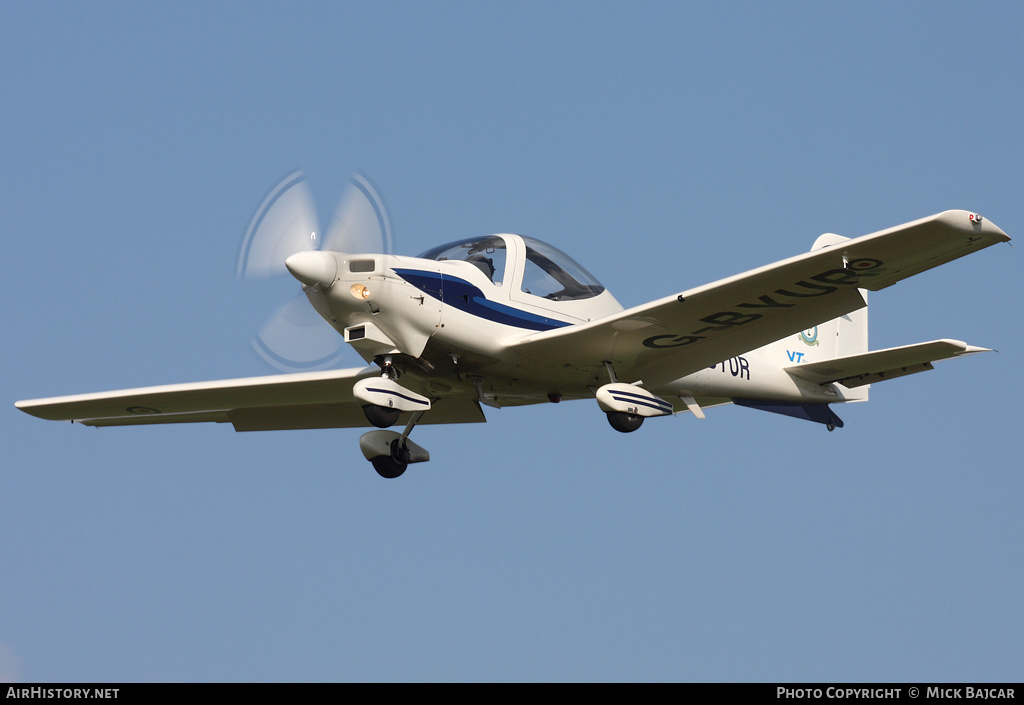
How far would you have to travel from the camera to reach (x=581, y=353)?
13.6m

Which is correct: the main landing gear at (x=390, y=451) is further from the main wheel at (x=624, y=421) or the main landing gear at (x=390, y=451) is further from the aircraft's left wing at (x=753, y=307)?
the main wheel at (x=624, y=421)

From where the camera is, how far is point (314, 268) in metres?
12.3

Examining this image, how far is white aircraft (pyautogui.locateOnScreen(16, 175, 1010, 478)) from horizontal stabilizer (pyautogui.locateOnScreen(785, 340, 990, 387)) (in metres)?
0.03

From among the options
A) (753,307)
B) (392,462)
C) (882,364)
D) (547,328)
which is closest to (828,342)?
(882,364)

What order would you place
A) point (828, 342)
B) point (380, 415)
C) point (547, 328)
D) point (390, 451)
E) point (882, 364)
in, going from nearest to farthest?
point (380, 415) → point (547, 328) → point (390, 451) → point (882, 364) → point (828, 342)

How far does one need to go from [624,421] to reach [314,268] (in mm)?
3873

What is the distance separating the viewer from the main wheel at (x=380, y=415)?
12922 mm

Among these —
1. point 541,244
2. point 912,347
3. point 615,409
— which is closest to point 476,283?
point 541,244

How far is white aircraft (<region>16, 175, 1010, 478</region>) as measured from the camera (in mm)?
12281

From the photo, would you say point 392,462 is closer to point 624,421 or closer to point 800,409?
point 624,421

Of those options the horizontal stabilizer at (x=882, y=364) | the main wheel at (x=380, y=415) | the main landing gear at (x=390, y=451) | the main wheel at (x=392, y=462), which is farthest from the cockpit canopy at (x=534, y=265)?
the horizontal stabilizer at (x=882, y=364)

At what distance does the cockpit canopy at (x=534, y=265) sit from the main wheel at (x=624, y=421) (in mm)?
1647

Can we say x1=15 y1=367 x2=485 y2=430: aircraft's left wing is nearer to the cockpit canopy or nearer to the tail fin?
the cockpit canopy

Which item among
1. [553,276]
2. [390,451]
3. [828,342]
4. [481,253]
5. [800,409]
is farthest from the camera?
[828,342]
